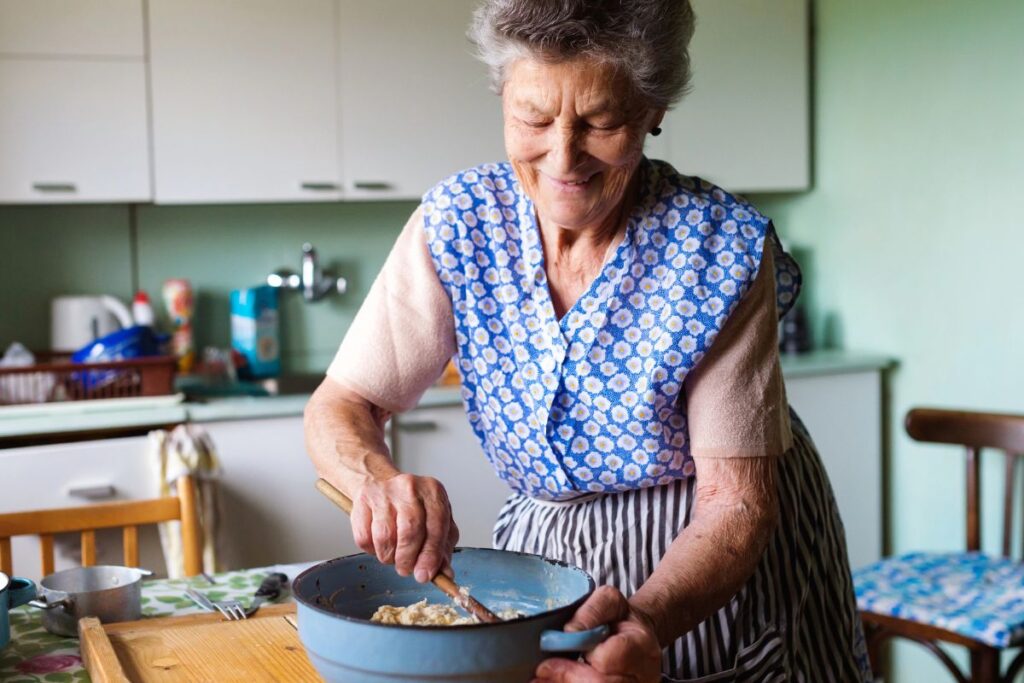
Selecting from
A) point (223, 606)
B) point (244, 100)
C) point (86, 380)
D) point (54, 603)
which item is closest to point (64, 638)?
point (54, 603)

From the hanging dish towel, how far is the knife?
3.38 feet

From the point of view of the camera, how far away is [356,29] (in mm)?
2895

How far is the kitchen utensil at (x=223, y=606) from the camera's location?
1260 mm

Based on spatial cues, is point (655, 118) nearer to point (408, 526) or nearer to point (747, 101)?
point (408, 526)

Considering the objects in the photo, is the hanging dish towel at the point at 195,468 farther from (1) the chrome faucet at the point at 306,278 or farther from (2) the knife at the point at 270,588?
(2) the knife at the point at 270,588

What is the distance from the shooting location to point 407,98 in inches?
116

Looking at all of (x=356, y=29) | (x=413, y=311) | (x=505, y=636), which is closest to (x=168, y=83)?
(x=356, y=29)

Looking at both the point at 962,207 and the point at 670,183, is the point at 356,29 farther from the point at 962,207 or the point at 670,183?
the point at 670,183

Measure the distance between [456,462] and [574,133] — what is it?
1726mm

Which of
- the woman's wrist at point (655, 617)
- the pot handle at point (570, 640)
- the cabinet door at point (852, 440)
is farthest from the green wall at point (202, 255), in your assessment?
the pot handle at point (570, 640)

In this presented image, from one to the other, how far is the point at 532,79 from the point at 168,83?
6.00 ft

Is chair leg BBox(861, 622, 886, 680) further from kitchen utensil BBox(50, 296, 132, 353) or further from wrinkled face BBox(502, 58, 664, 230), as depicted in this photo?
kitchen utensil BBox(50, 296, 132, 353)

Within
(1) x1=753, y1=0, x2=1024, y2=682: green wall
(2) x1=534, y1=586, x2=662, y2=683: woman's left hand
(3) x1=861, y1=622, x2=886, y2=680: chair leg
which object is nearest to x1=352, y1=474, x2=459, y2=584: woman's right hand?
(2) x1=534, y1=586, x2=662, y2=683: woman's left hand

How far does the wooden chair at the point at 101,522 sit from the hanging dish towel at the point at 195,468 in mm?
742
